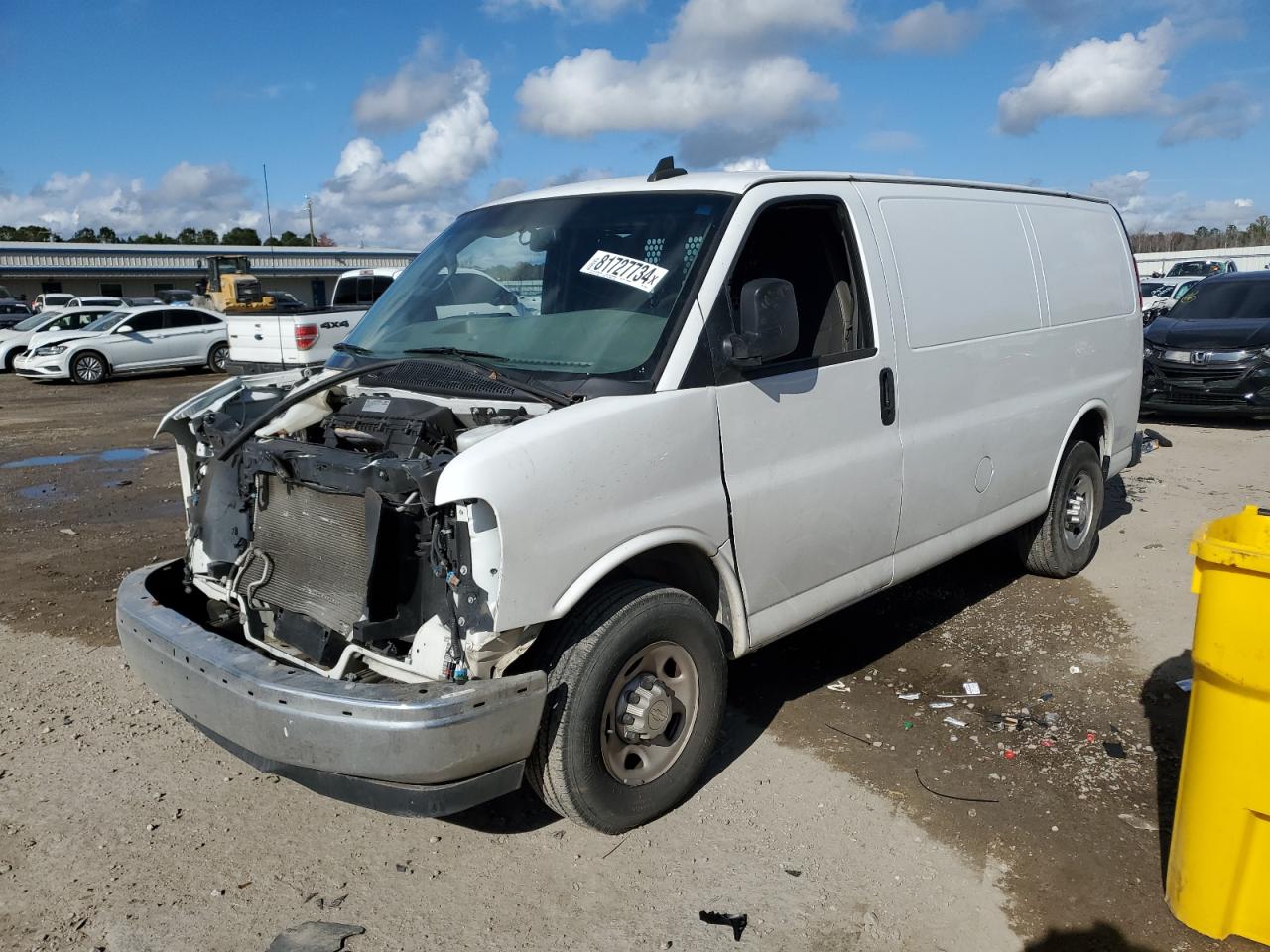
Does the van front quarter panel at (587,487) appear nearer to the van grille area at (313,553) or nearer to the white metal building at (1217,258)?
the van grille area at (313,553)

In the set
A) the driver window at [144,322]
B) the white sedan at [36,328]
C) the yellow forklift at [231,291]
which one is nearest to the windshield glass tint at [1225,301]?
the driver window at [144,322]

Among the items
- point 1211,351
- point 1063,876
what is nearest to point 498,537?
point 1063,876

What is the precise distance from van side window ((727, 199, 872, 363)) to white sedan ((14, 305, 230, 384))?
19.6m

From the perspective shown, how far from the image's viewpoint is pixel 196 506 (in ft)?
13.3

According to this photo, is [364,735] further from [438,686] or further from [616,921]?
[616,921]

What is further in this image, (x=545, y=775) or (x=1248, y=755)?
(x=545, y=775)

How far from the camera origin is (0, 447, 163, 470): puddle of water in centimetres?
1129

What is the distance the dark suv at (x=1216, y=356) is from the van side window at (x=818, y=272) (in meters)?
8.43

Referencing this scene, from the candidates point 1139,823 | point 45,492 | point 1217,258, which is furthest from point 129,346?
point 1217,258

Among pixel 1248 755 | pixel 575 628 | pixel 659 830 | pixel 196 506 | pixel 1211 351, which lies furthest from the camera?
pixel 1211 351

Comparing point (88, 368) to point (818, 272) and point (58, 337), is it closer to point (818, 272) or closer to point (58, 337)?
point (58, 337)

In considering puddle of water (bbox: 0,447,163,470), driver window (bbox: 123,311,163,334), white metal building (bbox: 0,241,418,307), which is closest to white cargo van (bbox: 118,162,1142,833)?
puddle of water (bbox: 0,447,163,470)

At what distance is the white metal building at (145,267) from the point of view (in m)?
50.8

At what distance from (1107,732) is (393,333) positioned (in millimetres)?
3497
